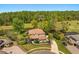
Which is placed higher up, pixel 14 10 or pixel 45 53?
pixel 14 10

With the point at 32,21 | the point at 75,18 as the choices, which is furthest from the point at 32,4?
the point at 75,18

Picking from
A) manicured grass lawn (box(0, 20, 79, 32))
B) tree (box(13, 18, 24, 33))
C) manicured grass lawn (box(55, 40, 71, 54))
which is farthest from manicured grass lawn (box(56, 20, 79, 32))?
tree (box(13, 18, 24, 33))

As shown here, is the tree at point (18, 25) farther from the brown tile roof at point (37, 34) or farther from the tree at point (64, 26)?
the tree at point (64, 26)

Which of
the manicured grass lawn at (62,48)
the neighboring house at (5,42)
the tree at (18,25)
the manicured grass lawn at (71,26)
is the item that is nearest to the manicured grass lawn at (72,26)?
the manicured grass lawn at (71,26)

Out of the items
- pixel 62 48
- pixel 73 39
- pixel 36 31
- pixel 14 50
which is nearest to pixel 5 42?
pixel 14 50

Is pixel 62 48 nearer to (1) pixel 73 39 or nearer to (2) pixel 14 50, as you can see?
(1) pixel 73 39
